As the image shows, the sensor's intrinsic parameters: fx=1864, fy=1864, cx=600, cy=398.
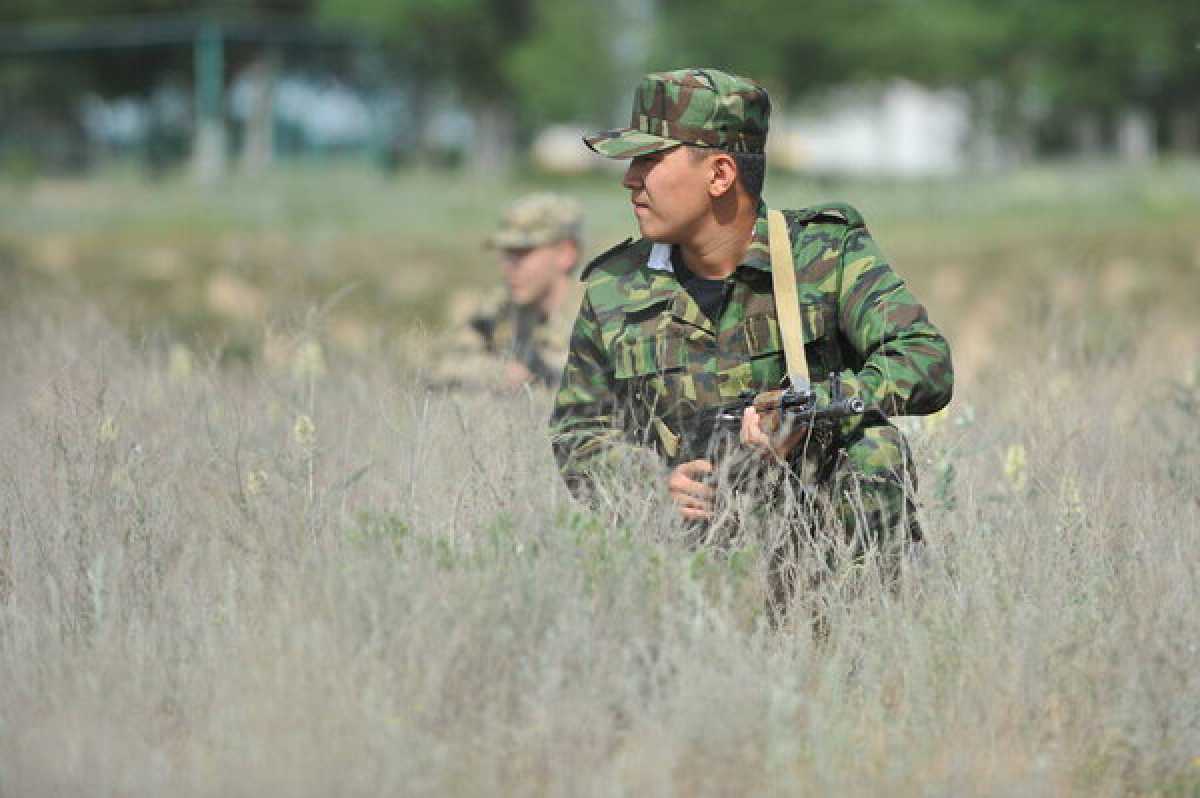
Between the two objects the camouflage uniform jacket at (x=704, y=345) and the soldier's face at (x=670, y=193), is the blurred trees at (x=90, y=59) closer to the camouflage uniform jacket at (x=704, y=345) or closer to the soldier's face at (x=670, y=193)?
the camouflage uniform jacket at (x=704, y=345)

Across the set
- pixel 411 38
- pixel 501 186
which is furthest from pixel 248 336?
pixel 411 38

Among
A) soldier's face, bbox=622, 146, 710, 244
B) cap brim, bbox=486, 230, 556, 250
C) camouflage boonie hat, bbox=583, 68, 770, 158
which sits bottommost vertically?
cap brim, bbox=486, 230, 556, 250

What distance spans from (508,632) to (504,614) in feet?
0.47

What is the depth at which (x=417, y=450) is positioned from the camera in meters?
4.56

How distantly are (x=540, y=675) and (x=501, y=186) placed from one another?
21.1 m

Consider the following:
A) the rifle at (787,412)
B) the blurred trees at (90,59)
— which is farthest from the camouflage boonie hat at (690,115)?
the blurred trees at (90,59)

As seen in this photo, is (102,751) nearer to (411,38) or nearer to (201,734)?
(201,734)

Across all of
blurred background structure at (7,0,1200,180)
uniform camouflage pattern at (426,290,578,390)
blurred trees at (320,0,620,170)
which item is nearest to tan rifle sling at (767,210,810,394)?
uniform camouflage pattern at (426,290,578,390)

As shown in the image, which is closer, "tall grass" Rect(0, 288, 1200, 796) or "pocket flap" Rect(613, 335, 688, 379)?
"tall grass" Rect(0, 288, 1200, 796)

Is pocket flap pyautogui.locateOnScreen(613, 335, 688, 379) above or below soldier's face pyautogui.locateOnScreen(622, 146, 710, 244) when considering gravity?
below

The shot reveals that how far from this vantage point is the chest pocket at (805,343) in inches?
176

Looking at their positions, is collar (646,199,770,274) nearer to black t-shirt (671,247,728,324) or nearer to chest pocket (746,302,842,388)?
black t-shirt (671,247,728,324)

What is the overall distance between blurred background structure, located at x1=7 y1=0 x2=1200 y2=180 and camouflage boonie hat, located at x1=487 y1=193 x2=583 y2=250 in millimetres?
19801

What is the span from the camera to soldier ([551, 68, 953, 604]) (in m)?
4.38
